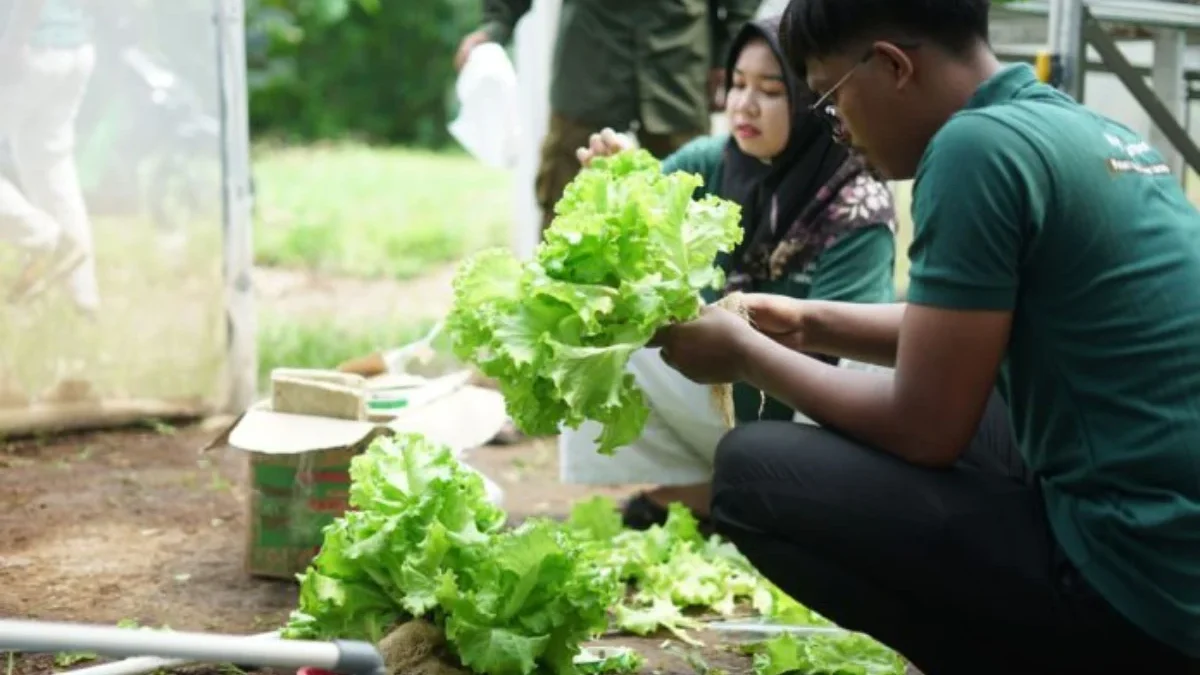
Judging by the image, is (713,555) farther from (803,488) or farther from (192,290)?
(192,290)

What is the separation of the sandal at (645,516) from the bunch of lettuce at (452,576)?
1.51m

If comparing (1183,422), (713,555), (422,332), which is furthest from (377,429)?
(422,332)

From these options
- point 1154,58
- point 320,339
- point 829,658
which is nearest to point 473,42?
point 320,339

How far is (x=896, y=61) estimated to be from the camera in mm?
2730

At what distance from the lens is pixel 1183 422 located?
259 centimetres

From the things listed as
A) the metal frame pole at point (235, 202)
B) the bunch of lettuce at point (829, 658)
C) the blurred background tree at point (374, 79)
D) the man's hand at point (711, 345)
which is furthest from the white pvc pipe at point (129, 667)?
the blurred background tree at point (374, 79)

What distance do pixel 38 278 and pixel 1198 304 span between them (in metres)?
3.90

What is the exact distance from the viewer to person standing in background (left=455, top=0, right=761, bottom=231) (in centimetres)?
543

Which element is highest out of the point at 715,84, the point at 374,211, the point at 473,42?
the point at 473,42

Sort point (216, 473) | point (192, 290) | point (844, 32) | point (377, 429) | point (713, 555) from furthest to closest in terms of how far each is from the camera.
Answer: point (192, 290) → point (216, 473) → point (713, 555) → point (377, 429) → point (844, 32)

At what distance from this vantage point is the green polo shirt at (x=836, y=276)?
4230 mm

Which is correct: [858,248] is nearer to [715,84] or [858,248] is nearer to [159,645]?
[715,84]

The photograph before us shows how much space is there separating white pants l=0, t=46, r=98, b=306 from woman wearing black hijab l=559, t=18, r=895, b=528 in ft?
6.45

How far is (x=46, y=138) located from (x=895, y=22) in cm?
347
